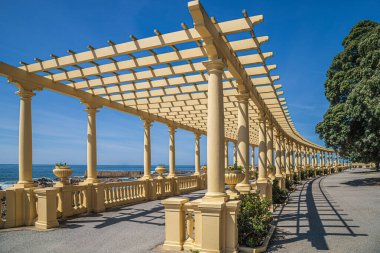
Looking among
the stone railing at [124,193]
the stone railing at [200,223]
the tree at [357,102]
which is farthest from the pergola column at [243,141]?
the tree at [357,102]

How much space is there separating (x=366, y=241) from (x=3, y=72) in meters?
11.4

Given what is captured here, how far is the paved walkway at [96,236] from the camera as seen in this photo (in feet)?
24.8

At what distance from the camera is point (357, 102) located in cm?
2044

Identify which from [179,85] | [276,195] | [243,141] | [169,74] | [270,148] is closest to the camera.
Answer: [243,141]

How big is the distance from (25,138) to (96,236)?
14.4ft

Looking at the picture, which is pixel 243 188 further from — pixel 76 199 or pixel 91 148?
pixel 91 148

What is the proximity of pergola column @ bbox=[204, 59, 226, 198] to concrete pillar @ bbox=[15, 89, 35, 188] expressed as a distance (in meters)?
6.72

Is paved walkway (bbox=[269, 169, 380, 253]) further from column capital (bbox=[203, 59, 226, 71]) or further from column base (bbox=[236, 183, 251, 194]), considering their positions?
column capital (bbox=[203, 59, 226, 71])

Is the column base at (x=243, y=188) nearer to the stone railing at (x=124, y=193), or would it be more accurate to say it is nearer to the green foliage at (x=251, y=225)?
the green foliage at (x=251, y=225)

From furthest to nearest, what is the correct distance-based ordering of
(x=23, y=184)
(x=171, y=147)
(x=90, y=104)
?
(x=171, y=147) < (x=90, y=104) < (x=23, y=184)

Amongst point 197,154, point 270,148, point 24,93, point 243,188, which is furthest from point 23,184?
point 197,154

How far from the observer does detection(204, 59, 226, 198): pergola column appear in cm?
706

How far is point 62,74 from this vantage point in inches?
451

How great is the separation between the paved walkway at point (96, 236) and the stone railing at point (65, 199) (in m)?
0.59
